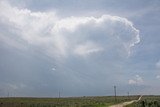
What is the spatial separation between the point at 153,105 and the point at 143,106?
1.82m

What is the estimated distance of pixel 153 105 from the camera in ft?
190

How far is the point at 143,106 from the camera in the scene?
5862 cm
